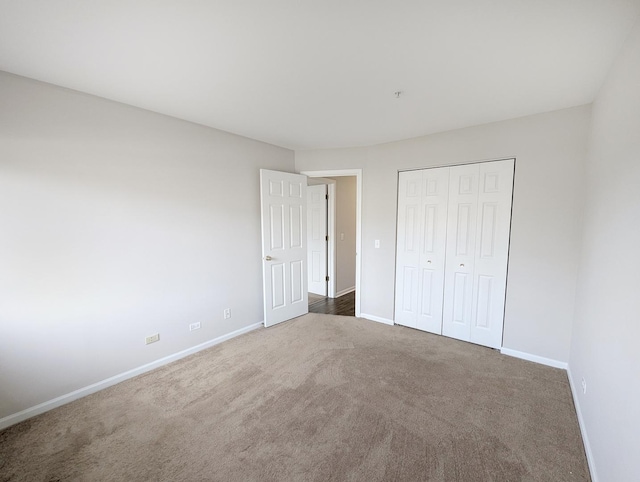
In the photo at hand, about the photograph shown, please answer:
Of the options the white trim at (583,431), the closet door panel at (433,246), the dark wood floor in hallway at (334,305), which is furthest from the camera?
the dark wood floor in hallway at (334,305)

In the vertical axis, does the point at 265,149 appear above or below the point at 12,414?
above

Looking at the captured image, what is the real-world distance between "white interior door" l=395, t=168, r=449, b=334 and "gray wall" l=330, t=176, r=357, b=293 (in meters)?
1.67

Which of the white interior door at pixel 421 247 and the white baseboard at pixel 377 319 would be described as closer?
the white interior door at pixel 421 247

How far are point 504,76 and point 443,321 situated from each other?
269cm

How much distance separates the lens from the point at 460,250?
3.23m

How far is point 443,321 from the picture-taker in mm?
3420

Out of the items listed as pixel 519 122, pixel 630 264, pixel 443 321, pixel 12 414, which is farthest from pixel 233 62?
pixel 443 321

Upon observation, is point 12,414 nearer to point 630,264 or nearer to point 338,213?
point 630,264

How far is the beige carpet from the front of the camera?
162 centimetres

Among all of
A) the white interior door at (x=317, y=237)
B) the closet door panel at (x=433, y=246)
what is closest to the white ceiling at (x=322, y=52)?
the closet door panel at (x=433, y=246)

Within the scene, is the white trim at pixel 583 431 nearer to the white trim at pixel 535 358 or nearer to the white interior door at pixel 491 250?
the white trim at pixel 535 358

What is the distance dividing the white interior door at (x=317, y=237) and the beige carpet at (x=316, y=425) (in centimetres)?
246

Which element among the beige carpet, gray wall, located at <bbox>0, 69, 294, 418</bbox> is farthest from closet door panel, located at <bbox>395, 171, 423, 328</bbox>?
gray wall, located at <bbox>0, 69, 294, 418</bbox>

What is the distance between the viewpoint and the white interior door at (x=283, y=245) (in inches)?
144
